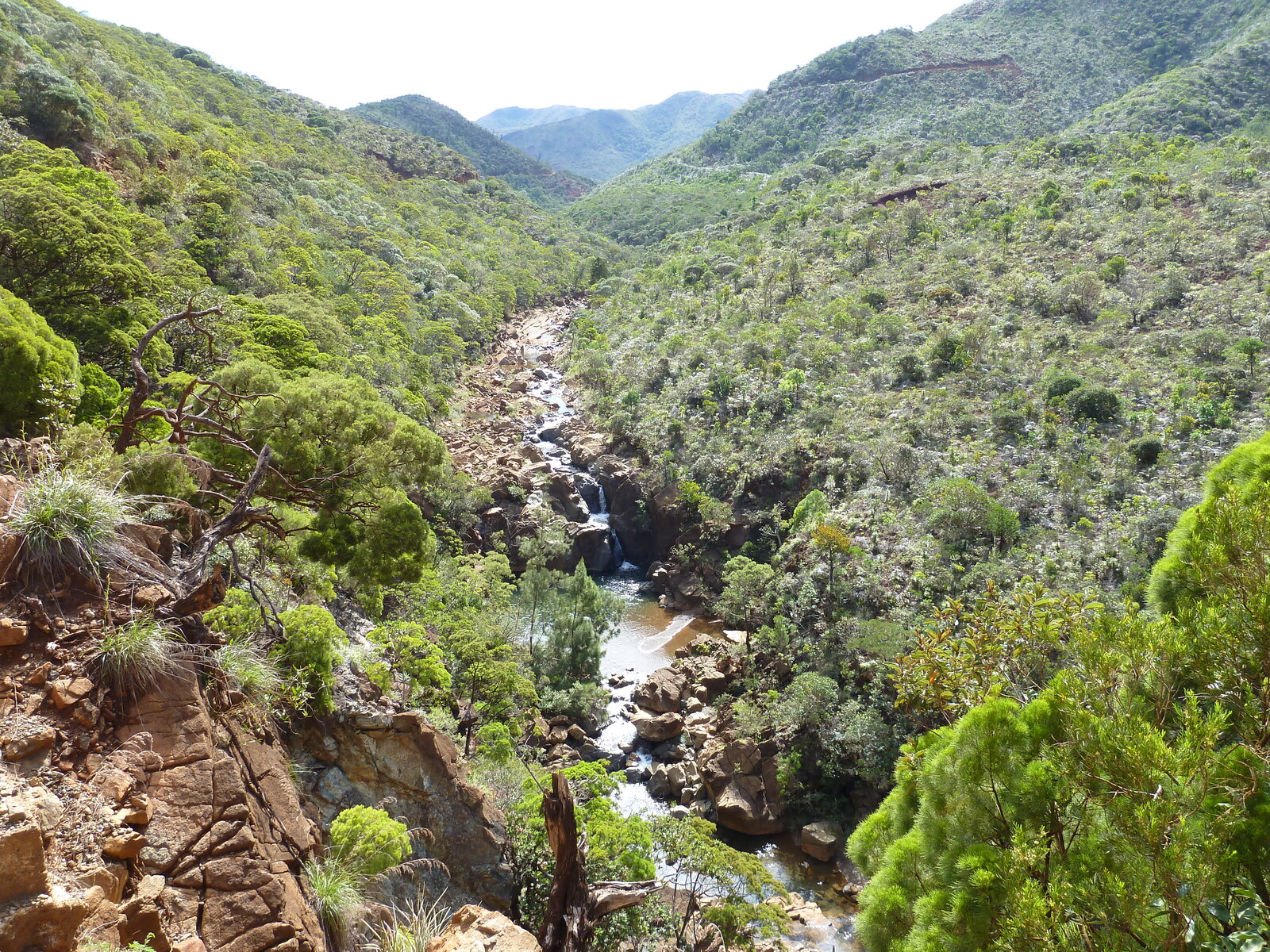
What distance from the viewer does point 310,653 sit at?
27.6ft

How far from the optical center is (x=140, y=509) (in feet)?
25.9

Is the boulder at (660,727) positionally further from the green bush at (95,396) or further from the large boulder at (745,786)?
the green bush at (95,396)

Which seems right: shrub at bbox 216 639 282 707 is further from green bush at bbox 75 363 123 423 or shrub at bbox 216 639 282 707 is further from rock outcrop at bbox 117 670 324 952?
green bush at bbox 75 363 123 423

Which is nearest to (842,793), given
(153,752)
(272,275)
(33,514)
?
(153,752)

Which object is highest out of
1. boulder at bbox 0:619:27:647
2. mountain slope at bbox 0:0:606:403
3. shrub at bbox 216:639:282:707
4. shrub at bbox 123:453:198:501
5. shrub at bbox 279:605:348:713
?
mountain slope at bbox 0:0:606:403

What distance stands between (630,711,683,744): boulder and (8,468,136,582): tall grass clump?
18572mm

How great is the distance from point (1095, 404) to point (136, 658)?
101 ft

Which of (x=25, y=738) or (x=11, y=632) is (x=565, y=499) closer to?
(x=11, y=632)

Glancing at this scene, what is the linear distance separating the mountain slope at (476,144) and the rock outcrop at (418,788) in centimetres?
15191

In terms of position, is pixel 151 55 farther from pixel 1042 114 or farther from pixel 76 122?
pixel 1042 114

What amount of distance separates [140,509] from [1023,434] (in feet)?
→ 95.4

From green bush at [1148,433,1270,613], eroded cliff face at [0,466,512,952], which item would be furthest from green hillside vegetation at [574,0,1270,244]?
eroded cliff face at [0,466,512,952]

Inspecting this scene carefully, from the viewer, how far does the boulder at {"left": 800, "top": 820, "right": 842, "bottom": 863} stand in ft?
59.6

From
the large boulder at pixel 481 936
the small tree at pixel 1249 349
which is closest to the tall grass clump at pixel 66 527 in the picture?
the large boulder at pixel 481 936
